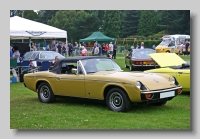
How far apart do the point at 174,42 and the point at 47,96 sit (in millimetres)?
26914

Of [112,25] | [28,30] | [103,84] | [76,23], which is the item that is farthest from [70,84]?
[112,25]

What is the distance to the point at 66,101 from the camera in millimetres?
8945

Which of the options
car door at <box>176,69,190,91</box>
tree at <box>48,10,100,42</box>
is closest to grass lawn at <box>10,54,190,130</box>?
car door at <box>176,69,190,91</box>

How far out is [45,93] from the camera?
882 centimetres

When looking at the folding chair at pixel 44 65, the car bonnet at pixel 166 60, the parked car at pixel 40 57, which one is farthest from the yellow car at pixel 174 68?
the parked car at pixel 40 57

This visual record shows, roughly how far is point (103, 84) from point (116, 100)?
1.59 feet

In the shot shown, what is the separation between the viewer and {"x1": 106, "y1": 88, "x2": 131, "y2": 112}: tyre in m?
6.99

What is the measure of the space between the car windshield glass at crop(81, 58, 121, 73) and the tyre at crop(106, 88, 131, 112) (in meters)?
0.97

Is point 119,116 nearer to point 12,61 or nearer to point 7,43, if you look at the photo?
point 7,43

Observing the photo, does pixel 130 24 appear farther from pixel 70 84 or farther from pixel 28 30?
pixel 70 84

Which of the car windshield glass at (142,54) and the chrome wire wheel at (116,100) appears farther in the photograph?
the car windshield glass at (142,54)

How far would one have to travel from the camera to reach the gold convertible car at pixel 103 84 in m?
6.88

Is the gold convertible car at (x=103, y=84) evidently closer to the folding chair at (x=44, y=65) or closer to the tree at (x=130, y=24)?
the folding chair at (x=44, y=65)

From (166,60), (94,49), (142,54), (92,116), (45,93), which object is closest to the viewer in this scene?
(92,116)
